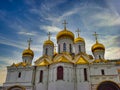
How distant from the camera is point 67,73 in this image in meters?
23.9

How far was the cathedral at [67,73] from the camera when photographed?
2348 cm

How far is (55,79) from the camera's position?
23.2 m

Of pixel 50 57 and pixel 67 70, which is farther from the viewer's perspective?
pixel 50 57

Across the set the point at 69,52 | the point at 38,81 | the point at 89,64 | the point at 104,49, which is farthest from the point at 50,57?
the point at 104,49

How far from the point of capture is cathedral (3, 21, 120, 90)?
2348cm

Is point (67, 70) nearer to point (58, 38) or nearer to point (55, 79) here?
point (55, 79)

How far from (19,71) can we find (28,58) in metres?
4.26

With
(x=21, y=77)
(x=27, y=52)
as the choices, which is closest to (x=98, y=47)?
(x=27, y=52)

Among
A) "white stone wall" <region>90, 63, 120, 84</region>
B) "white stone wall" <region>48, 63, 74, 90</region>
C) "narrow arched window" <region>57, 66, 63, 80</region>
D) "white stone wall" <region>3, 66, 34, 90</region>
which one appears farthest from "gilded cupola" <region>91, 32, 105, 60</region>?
"white stone wall" <region>3, 66, 34, 90</region>

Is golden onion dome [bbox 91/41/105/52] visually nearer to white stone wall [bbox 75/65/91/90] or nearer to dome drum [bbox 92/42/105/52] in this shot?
dome drum [bbox 92/42/105/52]

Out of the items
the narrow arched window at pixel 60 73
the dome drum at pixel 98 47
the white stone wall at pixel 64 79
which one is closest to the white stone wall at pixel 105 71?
the white stone wall at pixel 64 79

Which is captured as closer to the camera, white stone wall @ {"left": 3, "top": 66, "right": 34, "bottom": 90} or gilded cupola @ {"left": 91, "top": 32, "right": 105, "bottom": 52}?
white stone wall @ {"left": 3, "top": 66, "right": 34, "bottom": 90}

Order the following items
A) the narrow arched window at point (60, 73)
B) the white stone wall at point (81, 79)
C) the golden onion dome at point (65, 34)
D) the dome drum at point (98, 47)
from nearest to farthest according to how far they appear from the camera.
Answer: the narrow arched window at point (60, 73)
the white stone wall at point (81, 79)
the dome drum at point (98, 47)
the golden onion dome at point (65, 34)

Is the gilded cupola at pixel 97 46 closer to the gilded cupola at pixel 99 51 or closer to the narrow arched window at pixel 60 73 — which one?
the gilded cupola at pixel 99 51
